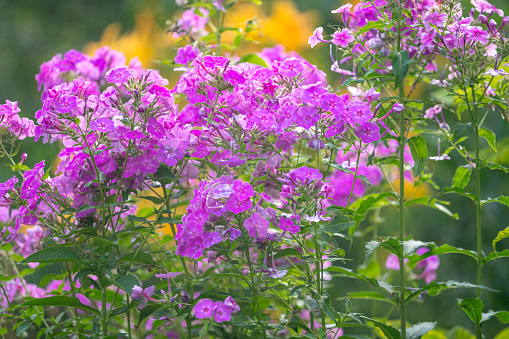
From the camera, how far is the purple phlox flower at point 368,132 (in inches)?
51.9

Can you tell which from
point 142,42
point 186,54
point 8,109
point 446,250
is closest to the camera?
point 8,109

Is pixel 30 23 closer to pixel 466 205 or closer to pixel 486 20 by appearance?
pixel 466 205

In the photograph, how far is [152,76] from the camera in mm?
1423

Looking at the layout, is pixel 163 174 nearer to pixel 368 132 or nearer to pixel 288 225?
pixel 288 225

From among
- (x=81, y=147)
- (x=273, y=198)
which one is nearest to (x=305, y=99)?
(x=273, y=198)

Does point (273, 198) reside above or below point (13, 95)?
below

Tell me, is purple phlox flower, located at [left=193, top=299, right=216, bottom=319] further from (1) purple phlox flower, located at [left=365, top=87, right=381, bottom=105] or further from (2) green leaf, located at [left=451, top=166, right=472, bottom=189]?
(2) green leaf, located at [left=451, top=166, right=472, bottom=189]

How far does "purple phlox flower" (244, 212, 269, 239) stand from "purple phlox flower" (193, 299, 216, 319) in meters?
0.21

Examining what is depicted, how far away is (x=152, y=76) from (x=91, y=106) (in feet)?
0.55

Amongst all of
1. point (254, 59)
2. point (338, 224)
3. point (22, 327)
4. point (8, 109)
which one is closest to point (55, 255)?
point (22, 327)

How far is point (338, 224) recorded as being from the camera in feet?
4.29

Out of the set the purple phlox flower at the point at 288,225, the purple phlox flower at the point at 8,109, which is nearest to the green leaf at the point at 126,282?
the purple phlox flower at the point at 288,225

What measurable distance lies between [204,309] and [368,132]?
0.56m

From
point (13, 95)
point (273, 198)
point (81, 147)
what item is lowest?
point (273, 198)
